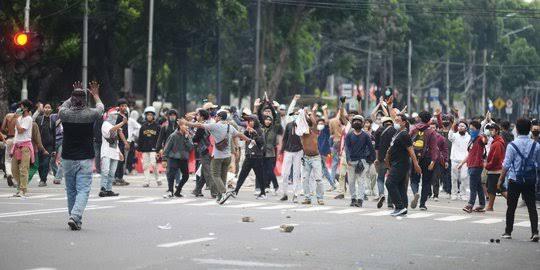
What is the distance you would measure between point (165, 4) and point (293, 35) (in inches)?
381

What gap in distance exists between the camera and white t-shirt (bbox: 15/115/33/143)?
23.3 metres

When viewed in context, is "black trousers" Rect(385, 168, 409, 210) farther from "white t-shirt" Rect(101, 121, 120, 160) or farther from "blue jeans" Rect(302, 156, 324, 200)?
"white t-shirt" Rect(101, 121, 120, 160)

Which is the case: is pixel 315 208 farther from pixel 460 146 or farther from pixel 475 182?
pixel 460 146

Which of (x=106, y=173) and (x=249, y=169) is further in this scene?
(x=249, y=169)

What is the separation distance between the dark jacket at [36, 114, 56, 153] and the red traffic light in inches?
299

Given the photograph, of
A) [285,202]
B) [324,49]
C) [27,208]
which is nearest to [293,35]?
[324,49]

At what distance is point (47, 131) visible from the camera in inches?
1095

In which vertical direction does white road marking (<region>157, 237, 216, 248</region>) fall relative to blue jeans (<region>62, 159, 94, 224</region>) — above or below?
below

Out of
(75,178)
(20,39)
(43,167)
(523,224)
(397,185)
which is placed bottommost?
(523,224)

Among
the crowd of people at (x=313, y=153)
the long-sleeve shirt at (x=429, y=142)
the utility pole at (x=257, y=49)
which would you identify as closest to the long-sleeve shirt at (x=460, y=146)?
the crowd of people at (x=313, y=153)

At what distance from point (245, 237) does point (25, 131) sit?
836 centimetres

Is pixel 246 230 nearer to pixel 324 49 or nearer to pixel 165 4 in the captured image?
pixel 165 4

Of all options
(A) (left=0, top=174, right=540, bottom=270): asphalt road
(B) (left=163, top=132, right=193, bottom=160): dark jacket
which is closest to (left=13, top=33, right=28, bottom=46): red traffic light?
(A) (left=0, top=174, right=540, bottom=270): asphalt road

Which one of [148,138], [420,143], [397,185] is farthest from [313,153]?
[148,138]
